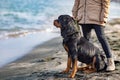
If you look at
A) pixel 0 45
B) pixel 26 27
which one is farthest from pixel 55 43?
pixel 26 27

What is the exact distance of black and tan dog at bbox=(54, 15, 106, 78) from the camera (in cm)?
698

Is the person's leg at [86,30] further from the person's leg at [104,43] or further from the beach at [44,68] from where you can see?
the beach at [44,68]

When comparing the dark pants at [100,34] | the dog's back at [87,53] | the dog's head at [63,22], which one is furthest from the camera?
the dark pants at [100,34]

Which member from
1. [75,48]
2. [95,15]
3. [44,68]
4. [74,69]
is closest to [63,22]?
[75,48]

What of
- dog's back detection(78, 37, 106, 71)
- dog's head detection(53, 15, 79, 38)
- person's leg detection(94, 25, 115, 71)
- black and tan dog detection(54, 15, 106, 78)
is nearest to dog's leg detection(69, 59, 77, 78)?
black and tan dog detection(54, 15, 106, 78)

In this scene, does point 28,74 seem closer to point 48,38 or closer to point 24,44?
point 24,44

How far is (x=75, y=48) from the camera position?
7113 millimetres

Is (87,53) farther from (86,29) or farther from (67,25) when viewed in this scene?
(67,25)

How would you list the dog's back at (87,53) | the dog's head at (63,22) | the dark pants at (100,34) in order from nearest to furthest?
the dog's head at (63,22) → the dog's back at (87,53) → the dark pants at (100,34)

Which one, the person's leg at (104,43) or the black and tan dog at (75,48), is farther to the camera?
the person's leg at (104,43)

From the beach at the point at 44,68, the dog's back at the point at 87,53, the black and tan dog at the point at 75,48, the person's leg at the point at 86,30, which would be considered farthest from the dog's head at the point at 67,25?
the beach at the point at 44,68

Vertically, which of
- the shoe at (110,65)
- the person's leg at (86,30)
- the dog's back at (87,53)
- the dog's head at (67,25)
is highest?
the dog's head at (67,25)

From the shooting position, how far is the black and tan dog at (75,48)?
6.98m

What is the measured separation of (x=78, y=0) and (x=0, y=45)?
543 centimetres
